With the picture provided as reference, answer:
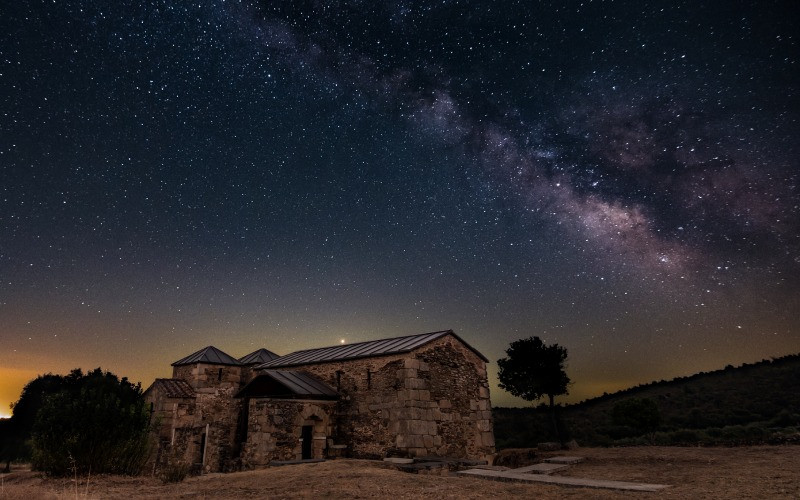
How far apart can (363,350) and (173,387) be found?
987 centimetres

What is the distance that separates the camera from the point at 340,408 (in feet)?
55.9

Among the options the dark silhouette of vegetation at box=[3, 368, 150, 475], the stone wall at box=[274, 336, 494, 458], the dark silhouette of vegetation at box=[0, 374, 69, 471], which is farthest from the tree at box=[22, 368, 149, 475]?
the dark silhouette of vegetation at box=[0, 374, 69, 471]

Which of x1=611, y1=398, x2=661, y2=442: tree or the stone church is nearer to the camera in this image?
the stone church

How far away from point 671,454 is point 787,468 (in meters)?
5.23

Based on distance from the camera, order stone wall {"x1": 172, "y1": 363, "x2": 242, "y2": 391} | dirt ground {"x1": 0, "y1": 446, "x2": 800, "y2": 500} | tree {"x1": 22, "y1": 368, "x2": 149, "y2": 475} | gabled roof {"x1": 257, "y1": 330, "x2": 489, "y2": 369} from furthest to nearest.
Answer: stone wall {"x1": 172, "y1": 363, "x2": 242, "y2": 391} < gabled roof {"x1": 257, "y1": 330, "x2": 489, "y2": 369} < tree {"x1": 22, "y1": 368, "x2": 149, "y2": 475} < dirt ground {"x1": 0, "y1": 446, "x2": 800, "y2": 500}

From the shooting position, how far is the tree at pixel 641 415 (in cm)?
2372

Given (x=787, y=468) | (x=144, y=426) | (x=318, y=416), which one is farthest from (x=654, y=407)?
(x=144, y=426)

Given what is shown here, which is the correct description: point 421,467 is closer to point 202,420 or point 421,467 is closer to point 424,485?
point 424,485

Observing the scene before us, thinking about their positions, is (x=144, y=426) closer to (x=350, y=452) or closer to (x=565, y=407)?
(x=350, y=452)

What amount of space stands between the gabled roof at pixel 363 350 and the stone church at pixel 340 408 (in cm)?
8

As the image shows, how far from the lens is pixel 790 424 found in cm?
2355

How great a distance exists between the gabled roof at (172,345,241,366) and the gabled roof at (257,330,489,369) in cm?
175

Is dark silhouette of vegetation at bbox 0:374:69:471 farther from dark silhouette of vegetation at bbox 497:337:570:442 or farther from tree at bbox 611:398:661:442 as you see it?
tree at bbox 611:398:661:442

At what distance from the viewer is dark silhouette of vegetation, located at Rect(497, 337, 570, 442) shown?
27828 millimetres
